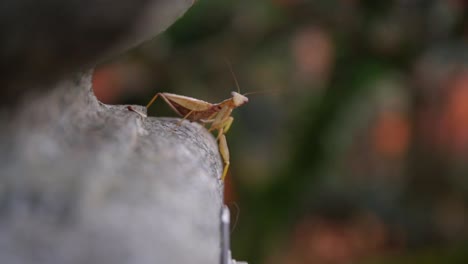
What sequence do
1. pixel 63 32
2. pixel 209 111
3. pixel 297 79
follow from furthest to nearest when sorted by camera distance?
pixel 297 79 < pixel 209 111 < pixel 63 32

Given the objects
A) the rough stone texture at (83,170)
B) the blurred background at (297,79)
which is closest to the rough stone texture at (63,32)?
the rough stone texture at (83,170)

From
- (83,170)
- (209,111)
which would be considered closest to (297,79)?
(209,111)

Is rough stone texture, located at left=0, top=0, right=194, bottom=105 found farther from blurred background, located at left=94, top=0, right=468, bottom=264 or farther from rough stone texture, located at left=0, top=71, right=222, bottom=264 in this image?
blurred background, located at left=94, top=0, right=468, bottom=264

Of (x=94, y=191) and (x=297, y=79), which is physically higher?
(x=94, y=191)

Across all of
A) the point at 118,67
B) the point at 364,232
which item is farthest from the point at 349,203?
the point at 118,67

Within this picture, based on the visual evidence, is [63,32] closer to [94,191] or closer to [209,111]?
[94,191]

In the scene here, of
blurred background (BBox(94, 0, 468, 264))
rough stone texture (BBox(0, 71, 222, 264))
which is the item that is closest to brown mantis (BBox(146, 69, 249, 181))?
rough stone texture (BBox(0, 71, 222, 264))

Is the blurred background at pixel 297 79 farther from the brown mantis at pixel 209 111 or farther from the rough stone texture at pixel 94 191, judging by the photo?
the rough stone texture at pixel 94 191

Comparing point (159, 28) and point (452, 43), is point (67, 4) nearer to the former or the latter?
point (159, 28)
